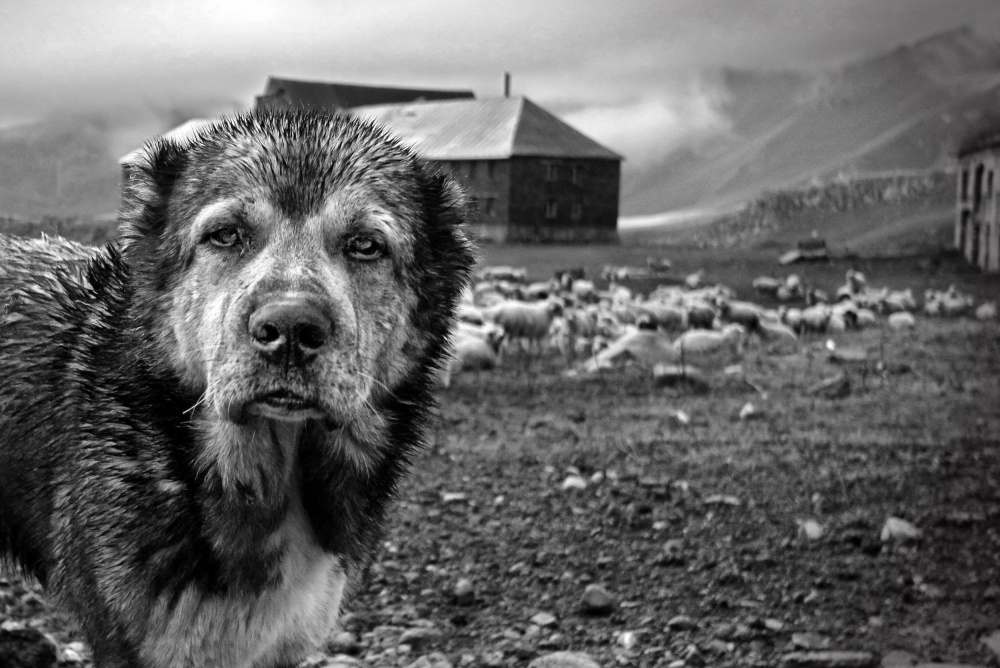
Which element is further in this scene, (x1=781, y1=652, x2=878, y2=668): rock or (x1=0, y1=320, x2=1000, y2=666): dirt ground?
(x1=0, y1=320, x2=1000, y2=666): dirt ground

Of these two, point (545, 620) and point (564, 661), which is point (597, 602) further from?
point (564, 661)

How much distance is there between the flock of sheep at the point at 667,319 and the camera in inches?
427

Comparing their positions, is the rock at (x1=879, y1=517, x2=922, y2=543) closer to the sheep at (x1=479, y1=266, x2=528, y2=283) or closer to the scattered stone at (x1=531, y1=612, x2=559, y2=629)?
the scattered stone at (x1=531, y1=612, x2=559, y2=629)

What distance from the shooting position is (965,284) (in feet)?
37.5

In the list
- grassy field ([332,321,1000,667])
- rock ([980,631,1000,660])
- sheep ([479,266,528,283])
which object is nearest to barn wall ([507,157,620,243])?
sheep ([479,266,528,283])

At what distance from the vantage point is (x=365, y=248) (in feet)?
10.4

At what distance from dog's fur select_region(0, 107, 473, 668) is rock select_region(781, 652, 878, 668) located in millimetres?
1860

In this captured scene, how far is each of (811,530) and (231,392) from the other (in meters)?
3.57

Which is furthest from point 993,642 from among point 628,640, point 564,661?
point 564,661

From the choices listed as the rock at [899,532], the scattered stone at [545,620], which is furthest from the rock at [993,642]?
the scattered stone at [545,620]

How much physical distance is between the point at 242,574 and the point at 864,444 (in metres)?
5.12

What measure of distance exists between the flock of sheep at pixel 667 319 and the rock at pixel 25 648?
5184 mm

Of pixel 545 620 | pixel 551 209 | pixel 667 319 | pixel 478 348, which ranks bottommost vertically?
pixel 545 620

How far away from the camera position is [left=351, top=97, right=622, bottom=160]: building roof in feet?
91.8
